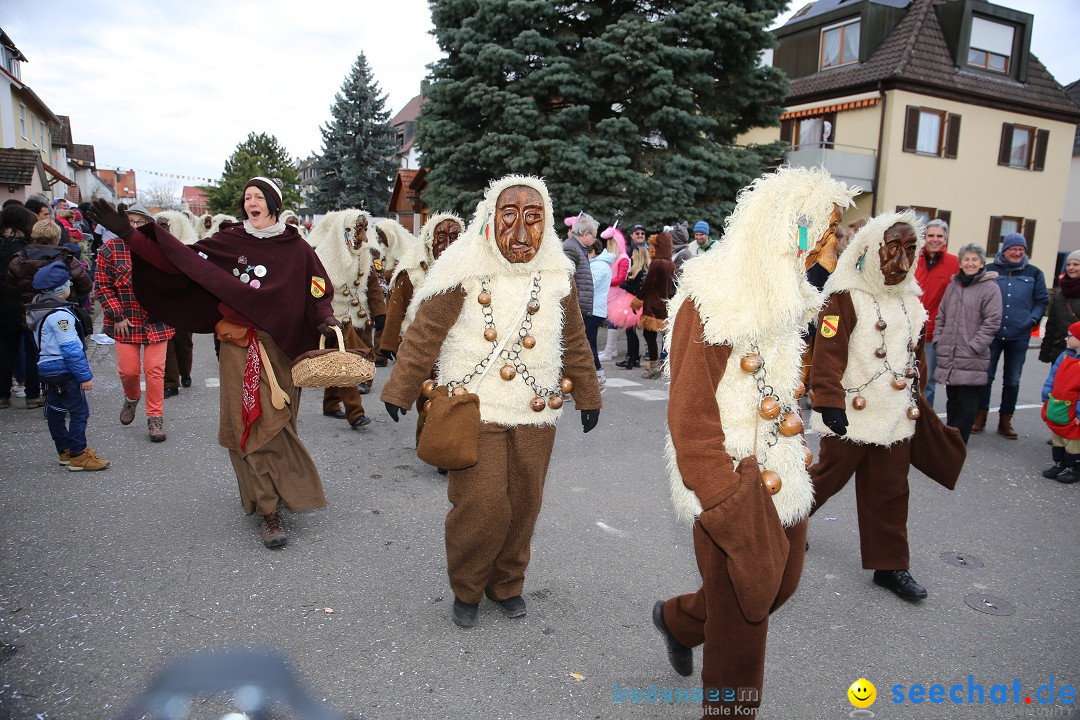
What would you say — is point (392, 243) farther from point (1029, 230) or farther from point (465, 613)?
point (1029, 230)

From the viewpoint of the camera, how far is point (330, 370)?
3.59 m

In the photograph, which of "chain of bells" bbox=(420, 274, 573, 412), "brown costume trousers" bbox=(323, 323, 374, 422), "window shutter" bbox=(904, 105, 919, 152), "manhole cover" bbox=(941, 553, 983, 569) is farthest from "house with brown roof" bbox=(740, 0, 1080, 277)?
"chain of bells" bbox=(420, 274, 573, 412)

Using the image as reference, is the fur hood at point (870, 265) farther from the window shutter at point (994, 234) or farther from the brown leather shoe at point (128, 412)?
the window shutter at point (994, 234)

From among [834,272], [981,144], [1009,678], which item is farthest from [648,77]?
[981,144]

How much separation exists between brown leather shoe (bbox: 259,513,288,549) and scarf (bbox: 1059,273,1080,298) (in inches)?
305

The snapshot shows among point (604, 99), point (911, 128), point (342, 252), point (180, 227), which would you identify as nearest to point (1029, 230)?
point (911, 128)

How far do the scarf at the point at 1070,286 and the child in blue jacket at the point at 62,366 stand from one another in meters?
9.07

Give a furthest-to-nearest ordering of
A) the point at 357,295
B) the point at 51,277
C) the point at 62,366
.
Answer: the point at 357,295, the point at 51,277, the point at 62,366

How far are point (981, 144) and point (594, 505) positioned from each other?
23.2 m

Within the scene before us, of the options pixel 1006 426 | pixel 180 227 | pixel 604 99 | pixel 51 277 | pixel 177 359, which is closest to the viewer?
pixel 51 277

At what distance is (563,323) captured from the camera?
3.49 meters

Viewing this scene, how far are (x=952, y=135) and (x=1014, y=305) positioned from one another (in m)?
17.2

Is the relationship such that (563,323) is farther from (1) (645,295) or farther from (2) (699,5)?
(2) (699,5)

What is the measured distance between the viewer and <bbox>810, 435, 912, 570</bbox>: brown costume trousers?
3805 mm
